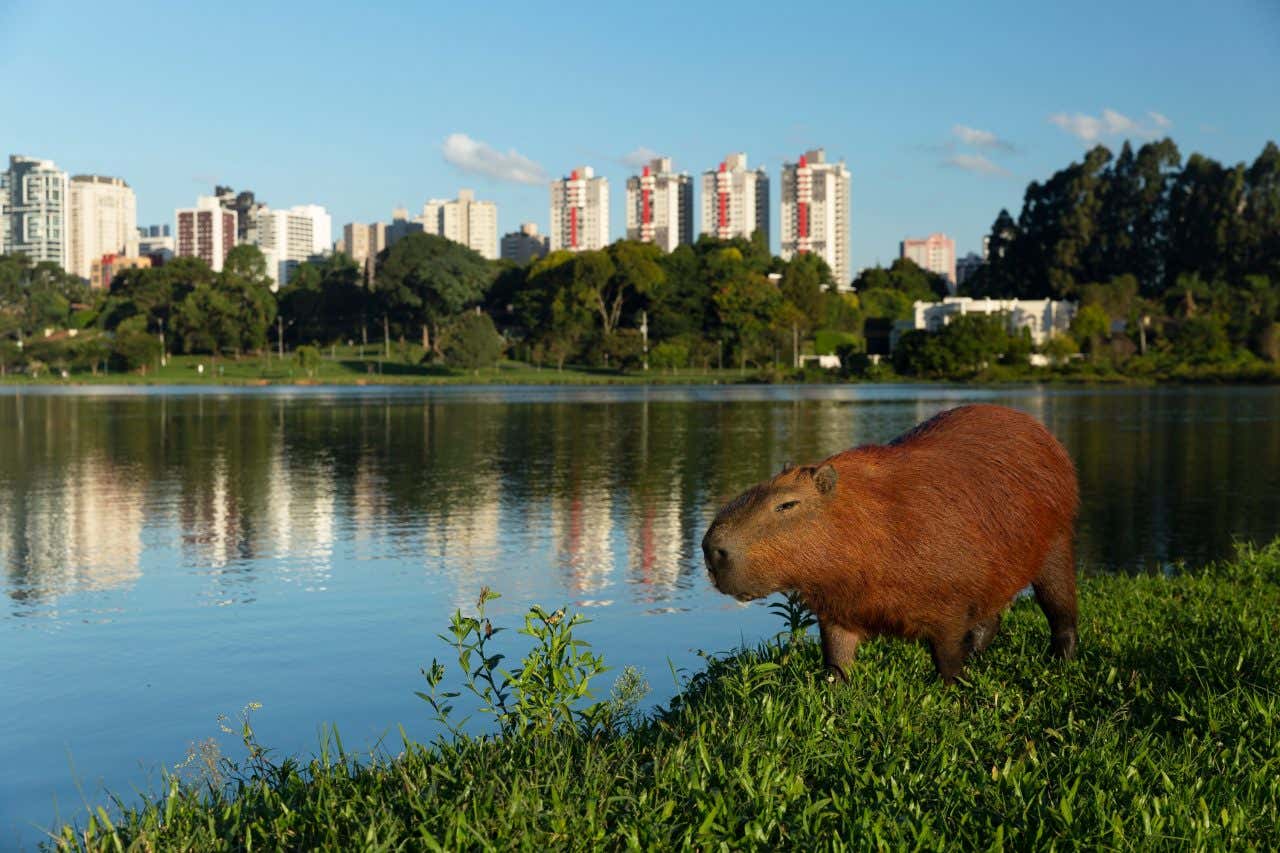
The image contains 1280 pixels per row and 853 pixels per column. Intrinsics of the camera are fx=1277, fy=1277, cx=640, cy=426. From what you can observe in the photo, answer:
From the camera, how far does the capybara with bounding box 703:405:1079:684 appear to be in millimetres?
6168

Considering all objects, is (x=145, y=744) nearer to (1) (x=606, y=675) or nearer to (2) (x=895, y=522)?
(1) (x=606, y=675)

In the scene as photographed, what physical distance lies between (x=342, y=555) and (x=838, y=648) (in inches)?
410

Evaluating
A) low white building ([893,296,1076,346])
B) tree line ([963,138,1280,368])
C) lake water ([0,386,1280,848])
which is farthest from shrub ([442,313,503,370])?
lake water ([0,386,1280,848])

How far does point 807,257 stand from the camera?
152m

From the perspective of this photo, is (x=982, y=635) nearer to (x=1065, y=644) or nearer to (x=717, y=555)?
(x=1065, y=644)

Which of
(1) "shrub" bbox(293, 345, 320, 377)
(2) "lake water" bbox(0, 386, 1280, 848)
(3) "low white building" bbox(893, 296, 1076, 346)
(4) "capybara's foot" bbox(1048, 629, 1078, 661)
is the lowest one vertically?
(2) "lake water" bbox(0, 386, 1280, 848)

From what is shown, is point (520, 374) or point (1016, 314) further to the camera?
→ point (520, 374)

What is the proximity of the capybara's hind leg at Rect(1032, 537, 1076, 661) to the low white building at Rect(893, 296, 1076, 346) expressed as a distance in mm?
113375

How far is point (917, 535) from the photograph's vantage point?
21.7 feet

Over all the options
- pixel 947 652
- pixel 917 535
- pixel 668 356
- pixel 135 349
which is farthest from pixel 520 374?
pixel 917 535

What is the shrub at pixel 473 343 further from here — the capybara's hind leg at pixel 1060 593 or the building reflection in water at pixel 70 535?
the capybara's hind leg at pixel 1060 593

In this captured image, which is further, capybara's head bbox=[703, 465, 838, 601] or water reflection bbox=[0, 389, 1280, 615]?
water reflection bbox=[0, 389, 1280, 615]

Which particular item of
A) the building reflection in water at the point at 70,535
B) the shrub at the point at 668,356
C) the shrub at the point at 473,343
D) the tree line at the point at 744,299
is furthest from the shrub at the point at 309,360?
the building reflection in water at the point at 70,535

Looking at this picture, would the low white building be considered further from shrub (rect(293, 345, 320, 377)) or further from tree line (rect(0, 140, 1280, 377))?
shrub (rect(293, 345, 320, 377))
